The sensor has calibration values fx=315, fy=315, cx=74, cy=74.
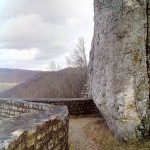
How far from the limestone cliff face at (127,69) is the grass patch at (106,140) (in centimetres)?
24

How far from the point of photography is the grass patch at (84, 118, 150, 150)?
787 cm

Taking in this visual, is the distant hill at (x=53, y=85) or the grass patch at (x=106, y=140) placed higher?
the distant hill at (x=53, y=85)

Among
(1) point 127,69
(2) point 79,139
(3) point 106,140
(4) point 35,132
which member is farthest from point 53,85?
(4) point 35,132

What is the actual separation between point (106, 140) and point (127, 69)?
2.23m

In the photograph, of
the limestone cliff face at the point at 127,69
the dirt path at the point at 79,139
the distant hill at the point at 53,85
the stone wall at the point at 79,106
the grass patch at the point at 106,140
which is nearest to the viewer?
the grass patch at the point at 106,140

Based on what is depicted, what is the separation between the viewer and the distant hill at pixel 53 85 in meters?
34.0

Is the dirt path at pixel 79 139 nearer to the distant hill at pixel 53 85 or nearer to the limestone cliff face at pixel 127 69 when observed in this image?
the limestone cliff face at pixel 127 69

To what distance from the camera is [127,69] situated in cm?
837

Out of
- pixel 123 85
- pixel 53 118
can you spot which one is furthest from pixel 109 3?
pixel 53 118

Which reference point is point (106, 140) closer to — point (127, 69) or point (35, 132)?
point (127, 69)

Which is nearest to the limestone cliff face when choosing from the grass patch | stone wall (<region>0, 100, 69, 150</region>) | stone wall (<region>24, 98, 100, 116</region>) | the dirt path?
the grass patch

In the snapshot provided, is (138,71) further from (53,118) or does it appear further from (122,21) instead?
(53,118)

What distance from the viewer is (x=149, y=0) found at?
8625 mm

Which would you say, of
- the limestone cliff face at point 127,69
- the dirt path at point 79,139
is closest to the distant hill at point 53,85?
the dirt path at point 79,139
